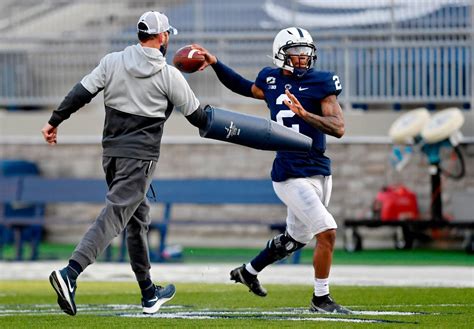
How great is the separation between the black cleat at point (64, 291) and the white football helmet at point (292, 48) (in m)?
2.40

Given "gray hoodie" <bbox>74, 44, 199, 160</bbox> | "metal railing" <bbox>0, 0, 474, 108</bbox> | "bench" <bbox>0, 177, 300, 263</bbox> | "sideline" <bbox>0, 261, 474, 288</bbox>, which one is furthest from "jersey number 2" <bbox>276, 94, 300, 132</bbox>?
"metal railing" <bbox>0, 0, 474, 108</bbox>

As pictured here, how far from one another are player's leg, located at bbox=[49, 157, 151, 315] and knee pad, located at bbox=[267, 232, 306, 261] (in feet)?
→ 4.84

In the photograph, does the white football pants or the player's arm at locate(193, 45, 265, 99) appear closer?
the white football pants

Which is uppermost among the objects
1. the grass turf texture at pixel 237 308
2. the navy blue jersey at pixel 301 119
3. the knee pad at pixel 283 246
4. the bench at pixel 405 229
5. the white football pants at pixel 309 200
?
the navy blue jersey at pixel 301 119

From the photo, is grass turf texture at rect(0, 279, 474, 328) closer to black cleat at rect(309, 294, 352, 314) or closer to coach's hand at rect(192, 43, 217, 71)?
black cleat at rect(309, 294, 352, 314)

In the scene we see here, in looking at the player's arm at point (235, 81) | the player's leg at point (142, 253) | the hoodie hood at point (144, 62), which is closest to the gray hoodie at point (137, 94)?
the hoodie hood at point (144, 62)

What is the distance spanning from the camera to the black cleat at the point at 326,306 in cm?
907

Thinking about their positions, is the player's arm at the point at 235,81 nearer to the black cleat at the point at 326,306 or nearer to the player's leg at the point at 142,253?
the player's leg at the point at 142,253

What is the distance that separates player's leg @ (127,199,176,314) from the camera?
8.98 m

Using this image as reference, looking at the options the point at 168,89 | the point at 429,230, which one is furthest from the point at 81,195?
the point at 168,89

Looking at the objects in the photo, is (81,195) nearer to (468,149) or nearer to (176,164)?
(176,164)

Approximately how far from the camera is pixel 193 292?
467 inches

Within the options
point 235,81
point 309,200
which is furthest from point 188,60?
point 309,200

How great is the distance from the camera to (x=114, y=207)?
8594 mm
